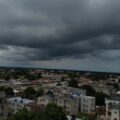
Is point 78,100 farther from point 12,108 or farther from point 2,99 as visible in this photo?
point 2,99

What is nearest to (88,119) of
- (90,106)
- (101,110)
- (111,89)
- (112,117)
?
(112,117)

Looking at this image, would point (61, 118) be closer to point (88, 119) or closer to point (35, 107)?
Result: point (88, 119)

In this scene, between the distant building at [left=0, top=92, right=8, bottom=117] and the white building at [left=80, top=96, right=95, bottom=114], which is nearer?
the distant building at [left=0, top=92, right=8, bottom=117]

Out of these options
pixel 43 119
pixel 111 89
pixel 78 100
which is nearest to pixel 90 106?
pixel 78 100

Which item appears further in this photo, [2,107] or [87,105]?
[87,105]

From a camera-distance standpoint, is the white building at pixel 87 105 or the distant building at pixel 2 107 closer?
the distant building at pixel 2 107

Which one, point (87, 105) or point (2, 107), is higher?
point (2, 107)

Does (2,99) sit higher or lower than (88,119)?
higher

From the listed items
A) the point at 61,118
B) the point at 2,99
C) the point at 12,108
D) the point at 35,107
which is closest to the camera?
the point at 61,118

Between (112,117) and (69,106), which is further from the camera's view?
(69,106)

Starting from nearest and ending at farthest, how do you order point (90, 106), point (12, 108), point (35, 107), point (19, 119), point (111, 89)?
1. point (19, 119)
2. point (35, 107)
3. point (12, 108)
4. point (90, 106)
5. point (111, 89)
